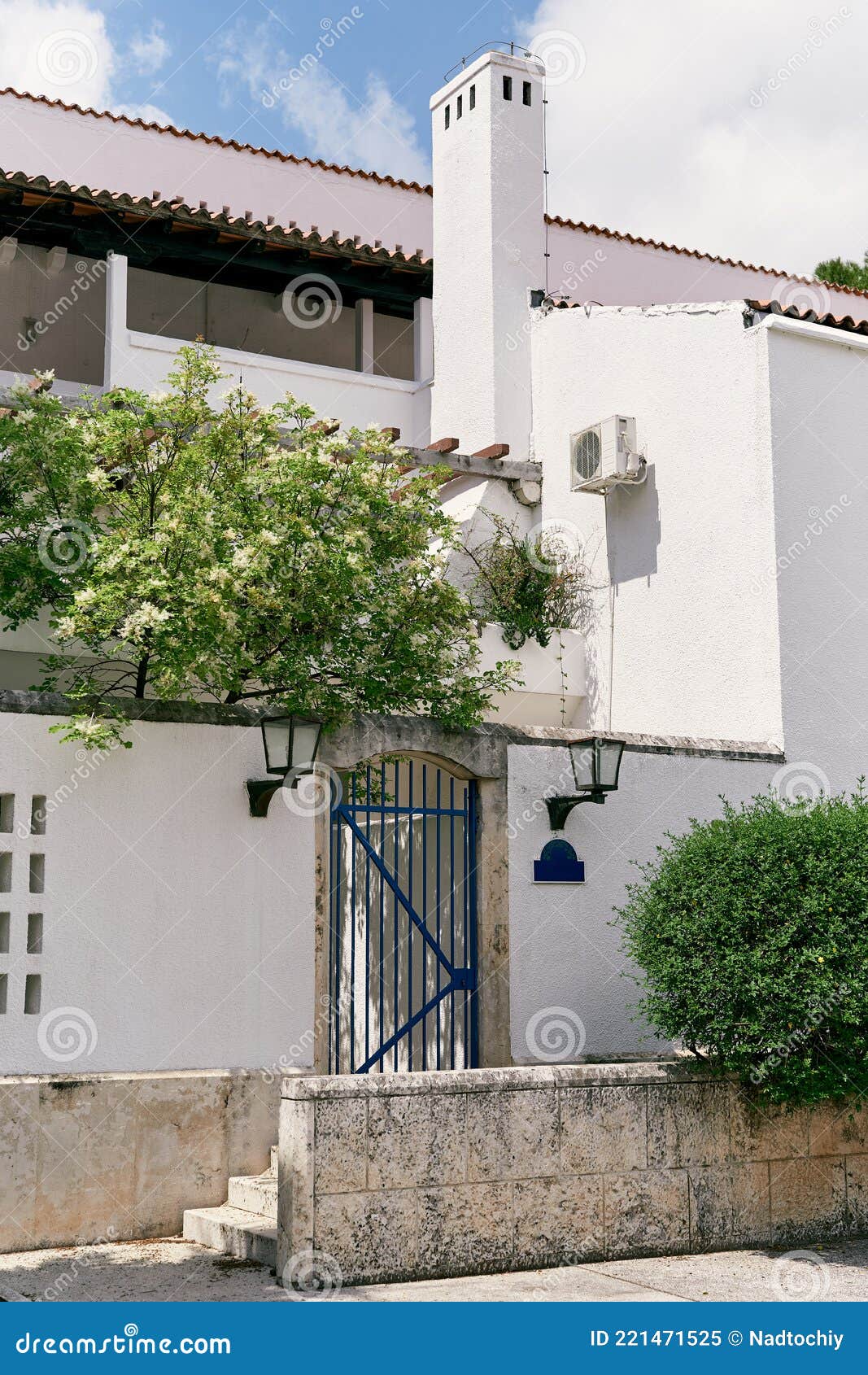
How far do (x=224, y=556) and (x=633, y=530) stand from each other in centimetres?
462

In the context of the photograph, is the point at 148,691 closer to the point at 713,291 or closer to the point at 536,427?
the point at 536,427

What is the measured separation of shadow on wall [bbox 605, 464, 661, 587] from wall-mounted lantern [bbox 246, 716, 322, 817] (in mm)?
4284

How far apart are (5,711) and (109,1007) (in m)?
1.70

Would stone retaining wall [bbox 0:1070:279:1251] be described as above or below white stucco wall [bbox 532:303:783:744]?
below

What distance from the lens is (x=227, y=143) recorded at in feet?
57.9

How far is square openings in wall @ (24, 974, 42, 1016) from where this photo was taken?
24.6 ft

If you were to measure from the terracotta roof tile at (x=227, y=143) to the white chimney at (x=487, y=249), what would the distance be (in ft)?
13.4

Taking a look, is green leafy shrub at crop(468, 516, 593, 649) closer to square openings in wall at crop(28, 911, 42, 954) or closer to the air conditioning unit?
the air conditioning unit

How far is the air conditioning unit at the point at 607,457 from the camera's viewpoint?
1137cm

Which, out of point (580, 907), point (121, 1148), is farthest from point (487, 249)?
point (121, 1148)

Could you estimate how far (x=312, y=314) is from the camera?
1617 cm

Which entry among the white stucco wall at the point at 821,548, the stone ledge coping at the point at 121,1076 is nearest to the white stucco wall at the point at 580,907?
the white stucco wall at the point at 821,548

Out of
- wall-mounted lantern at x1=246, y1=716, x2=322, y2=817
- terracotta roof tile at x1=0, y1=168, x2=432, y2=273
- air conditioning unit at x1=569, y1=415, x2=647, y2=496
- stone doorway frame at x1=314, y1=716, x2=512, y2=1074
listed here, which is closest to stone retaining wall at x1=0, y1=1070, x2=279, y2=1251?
stone doorway frame at x1=314, y1=716, x2=512, y2=1074

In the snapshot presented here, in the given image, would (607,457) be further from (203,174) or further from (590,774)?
(203,174)
